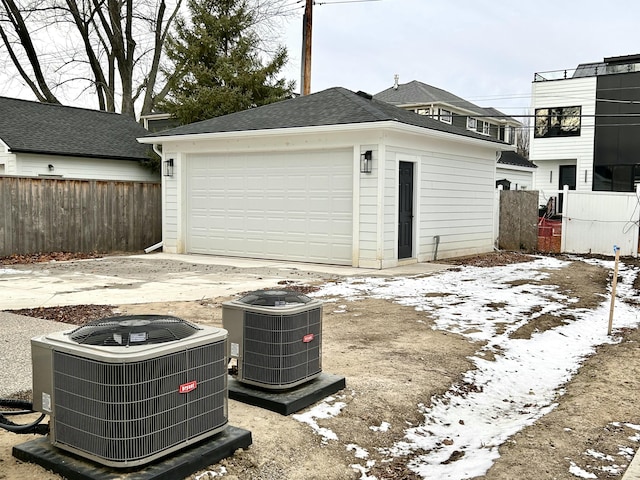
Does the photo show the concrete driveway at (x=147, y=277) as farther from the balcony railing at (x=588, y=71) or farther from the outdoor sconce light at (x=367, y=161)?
the balcony railing at (x=588, y=71)

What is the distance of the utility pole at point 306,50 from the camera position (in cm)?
1845

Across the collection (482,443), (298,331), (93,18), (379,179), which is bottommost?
(482,443)

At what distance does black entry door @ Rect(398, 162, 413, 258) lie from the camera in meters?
12.6

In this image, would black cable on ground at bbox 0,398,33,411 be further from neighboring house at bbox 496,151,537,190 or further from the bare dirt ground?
neighboring house at bbox 496,151,537,190

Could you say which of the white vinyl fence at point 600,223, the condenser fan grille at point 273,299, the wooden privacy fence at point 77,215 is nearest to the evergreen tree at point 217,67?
the wooden privacy fence at point 77,215

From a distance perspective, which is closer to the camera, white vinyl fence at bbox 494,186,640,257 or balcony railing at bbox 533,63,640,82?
white vinyl fence at bbox 494,186,640,257

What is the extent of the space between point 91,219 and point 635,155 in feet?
65.9

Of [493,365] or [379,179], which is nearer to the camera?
[493,365]

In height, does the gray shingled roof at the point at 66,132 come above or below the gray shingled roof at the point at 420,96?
below

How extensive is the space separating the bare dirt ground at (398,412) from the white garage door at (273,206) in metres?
5.41

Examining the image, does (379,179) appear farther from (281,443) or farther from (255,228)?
(281,443)

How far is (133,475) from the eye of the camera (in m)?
2.97

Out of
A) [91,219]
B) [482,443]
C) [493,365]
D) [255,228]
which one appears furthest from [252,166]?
[482,443]

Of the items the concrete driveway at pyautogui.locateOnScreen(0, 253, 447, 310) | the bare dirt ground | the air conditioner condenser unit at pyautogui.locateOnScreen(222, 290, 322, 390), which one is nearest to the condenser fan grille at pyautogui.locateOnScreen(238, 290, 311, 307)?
the air conditioner condenser unit at pyautogui.locateOnScreen(222, 290, 322, 390)
